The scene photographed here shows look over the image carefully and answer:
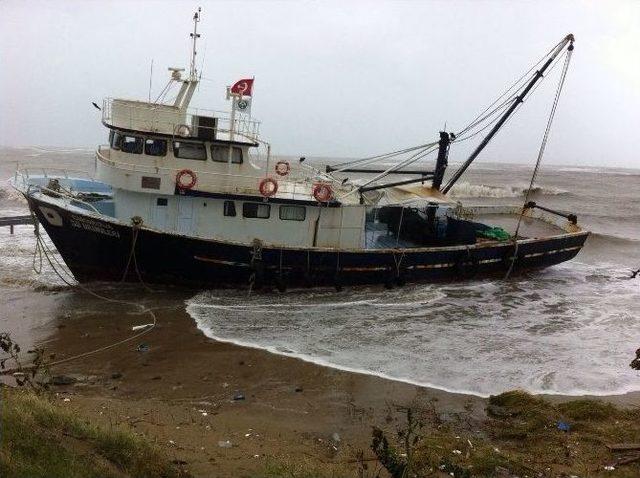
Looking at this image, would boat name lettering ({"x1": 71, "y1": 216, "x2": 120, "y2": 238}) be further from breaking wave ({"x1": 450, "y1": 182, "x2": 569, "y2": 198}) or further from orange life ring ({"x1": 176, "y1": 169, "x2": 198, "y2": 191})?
breaking wave ({"x1": 450, "y1": 182, "x2": 569, "y2": 198})

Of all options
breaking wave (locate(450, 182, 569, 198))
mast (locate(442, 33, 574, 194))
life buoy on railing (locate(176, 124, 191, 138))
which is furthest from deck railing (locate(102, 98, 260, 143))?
breaking wave (locate(450, 182, 569, 198))

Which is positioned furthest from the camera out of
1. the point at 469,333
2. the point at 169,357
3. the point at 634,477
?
the point at 469,333

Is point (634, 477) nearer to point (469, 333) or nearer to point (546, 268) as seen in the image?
point (469, 333)

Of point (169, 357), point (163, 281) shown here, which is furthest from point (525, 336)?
point (163, 281)

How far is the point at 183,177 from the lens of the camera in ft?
47.0

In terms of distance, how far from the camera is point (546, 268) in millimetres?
21234

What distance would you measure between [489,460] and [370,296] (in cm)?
898

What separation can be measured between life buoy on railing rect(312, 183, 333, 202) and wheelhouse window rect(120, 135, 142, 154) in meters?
5.12

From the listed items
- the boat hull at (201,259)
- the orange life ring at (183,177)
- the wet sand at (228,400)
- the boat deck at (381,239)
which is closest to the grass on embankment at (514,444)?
the wet sand at (228,400)

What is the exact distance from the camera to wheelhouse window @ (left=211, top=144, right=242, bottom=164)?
15.2 meters

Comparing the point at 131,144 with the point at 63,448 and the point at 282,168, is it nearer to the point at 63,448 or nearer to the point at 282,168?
the point at 282,168

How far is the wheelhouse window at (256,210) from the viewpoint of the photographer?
50.7 ft

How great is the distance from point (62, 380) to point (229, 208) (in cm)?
729

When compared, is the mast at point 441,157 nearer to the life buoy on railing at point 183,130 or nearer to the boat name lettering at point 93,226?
the life buoy on railing at point 183,130
